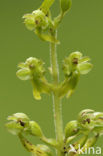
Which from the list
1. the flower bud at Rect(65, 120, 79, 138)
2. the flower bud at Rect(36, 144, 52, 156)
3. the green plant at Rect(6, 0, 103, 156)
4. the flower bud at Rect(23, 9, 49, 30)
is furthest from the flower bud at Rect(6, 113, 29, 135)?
the flower bud at Rect(23, 9, 49, 30)

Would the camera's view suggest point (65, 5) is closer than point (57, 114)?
No

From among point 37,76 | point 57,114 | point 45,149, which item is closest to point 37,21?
point 37,76

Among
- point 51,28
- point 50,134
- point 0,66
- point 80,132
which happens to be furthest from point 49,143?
point 0,66

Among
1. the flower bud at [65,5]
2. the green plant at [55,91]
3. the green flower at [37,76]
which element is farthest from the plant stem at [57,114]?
the flower bud at [65,5]

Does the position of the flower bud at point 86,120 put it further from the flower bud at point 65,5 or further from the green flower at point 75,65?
the flower bud at point 65,5

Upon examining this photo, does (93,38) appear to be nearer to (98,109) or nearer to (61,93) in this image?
(98,109)

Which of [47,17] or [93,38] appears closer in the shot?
[47,17]

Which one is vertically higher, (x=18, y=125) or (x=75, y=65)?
(x=75, y=65)

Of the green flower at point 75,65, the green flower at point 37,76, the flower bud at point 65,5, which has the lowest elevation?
the green flower at point 37,76

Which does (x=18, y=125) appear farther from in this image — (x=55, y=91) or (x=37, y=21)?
(x=37, y=21)
